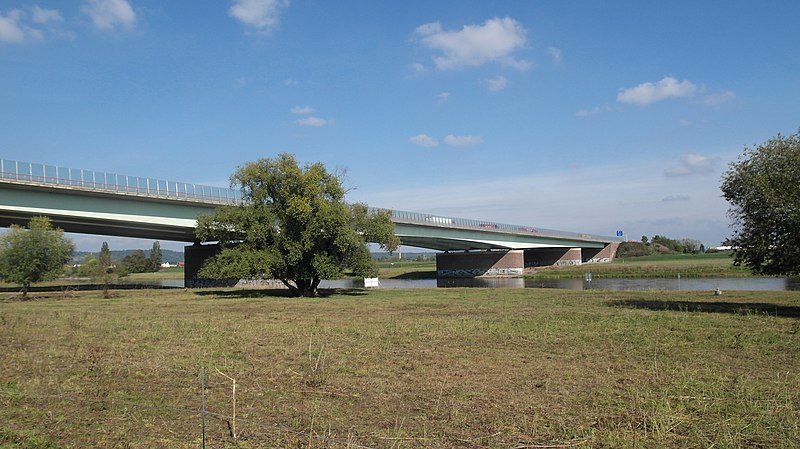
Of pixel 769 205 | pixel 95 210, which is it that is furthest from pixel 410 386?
pixel 95 210

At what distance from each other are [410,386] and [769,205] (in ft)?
71.7

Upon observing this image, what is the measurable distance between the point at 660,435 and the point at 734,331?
15.0 meters

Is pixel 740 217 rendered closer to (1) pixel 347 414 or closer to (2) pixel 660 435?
(2) pixel 660 435

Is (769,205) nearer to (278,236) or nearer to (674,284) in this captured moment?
(278,236)

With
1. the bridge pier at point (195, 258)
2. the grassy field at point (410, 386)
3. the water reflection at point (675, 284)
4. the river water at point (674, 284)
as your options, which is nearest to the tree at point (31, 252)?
the bridge pier at point (195, 258)

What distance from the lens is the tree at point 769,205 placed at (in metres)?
25.2

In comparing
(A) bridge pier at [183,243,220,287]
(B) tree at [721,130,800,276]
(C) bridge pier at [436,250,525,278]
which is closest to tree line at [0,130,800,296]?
(A) bridge pier at [183,243,220,287]

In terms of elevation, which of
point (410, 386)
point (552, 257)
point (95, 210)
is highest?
point (95, 210)

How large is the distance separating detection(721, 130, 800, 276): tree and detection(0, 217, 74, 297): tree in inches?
2173

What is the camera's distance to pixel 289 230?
52.6 m

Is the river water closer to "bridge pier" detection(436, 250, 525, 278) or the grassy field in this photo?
"bridge pier" detection(436, 250, 525, 278)

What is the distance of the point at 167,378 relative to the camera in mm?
13117

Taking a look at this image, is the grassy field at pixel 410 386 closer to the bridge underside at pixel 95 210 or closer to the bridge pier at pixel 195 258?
the bridge underside at pixel 95 210

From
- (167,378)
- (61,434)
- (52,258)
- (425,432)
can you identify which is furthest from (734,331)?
(52,258)
